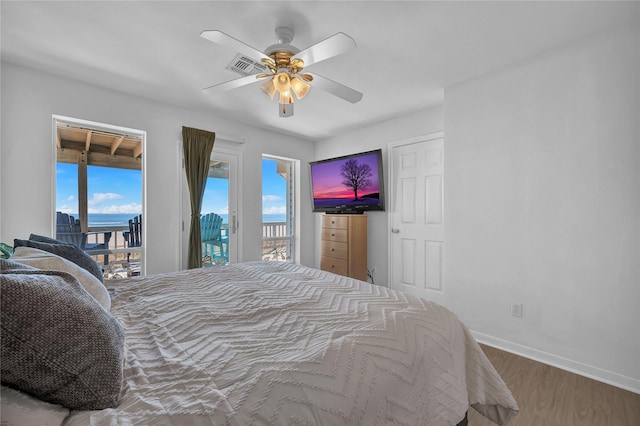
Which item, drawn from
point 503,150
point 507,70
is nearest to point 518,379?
point 503,150

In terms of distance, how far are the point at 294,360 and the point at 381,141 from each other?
3630 millimetres

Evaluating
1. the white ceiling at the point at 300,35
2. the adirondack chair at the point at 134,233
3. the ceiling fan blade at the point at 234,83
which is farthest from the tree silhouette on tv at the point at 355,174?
the adirondack chair at the point at 134,233

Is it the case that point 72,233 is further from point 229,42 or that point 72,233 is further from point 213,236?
point 229,42

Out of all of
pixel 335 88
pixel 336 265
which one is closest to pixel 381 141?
pixel 336 265

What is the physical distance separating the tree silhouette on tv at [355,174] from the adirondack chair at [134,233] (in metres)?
2.63

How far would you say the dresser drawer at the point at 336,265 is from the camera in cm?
393

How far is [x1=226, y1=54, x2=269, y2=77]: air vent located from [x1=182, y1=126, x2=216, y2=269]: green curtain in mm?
1667

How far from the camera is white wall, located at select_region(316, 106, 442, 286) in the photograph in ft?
11.7

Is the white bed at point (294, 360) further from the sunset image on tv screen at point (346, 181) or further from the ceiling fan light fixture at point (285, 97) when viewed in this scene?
the sunset image on tv screen at point (346, 181)

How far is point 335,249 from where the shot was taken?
4.09 m

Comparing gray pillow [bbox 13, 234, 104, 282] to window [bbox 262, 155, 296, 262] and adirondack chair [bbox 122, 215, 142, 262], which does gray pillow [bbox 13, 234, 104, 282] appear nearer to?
adirondack chair [bbox 122, 215, 142, 262]

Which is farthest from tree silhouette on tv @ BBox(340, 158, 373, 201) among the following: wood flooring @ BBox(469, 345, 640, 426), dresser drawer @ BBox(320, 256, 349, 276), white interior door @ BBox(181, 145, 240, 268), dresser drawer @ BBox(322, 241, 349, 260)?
wood flooring @ BBox(469, 345, 640, 426)

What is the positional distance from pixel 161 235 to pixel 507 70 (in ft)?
12.4

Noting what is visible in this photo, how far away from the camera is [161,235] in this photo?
10.7 feet
